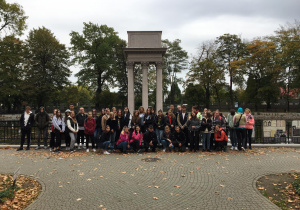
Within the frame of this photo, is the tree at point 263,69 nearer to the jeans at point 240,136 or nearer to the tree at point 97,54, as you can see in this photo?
the tree at point 97,54

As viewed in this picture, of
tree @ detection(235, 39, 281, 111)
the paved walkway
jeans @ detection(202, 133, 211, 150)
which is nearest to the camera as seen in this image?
the paved walkway

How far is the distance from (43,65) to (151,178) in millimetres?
39130

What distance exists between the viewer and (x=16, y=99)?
136 ft

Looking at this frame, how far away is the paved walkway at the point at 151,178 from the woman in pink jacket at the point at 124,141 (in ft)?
2.02

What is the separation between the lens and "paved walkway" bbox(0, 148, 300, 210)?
15.5ft

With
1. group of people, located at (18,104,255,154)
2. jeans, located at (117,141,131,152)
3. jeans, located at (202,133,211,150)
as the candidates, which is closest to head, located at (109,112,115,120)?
group of people, located at (18,104,255,154)

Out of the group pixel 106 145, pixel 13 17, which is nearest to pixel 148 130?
pixel 106 145

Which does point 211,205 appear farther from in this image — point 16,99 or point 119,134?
point 16,99

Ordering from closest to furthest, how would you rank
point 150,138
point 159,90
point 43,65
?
1. point 150,138
2. point 159,90
3. point 43,65

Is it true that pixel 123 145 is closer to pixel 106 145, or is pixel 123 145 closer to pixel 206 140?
pixel 106 145

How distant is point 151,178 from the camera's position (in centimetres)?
624

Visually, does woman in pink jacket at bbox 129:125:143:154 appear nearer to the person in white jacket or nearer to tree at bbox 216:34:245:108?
the person in white jacket

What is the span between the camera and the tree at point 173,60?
4888 centimetres

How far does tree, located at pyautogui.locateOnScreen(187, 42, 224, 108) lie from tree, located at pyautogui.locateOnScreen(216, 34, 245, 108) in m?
1.34
